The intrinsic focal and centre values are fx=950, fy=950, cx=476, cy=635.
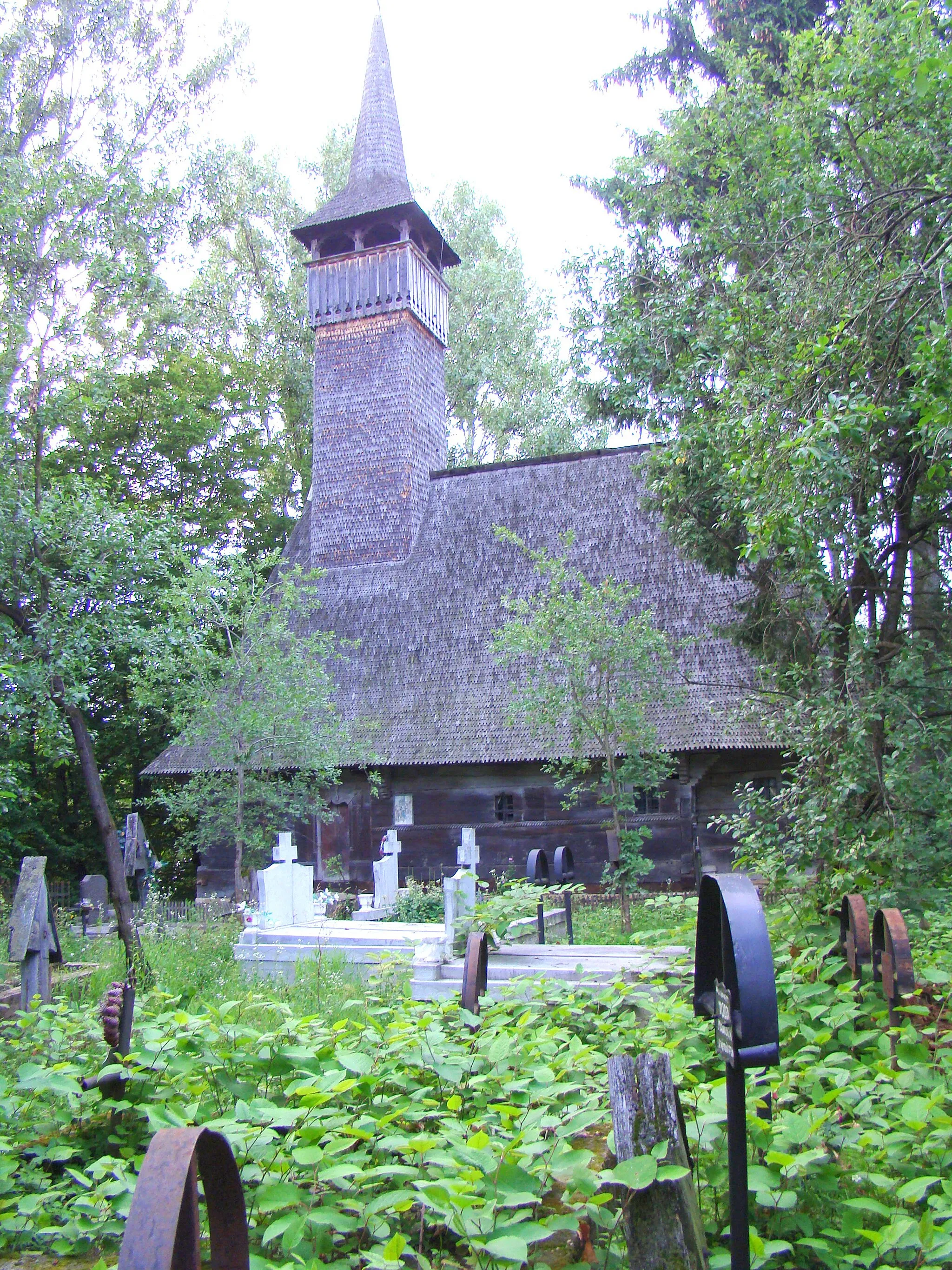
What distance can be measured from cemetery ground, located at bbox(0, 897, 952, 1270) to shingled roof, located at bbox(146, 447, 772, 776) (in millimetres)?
10672

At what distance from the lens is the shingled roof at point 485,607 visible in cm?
1573

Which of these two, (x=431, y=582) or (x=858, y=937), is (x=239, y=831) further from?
(x=858, y=937)

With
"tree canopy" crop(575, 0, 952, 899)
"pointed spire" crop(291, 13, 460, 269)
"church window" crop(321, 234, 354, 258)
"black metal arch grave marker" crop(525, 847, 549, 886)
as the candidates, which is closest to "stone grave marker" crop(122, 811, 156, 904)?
"black metal arch grave marker" crop(525, 847, 549, 886)

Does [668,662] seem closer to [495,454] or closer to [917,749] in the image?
[917,749]

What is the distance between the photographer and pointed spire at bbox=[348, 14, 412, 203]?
22.2 metres

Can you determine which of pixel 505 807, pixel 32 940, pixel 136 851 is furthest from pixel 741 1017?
pixel 505 807

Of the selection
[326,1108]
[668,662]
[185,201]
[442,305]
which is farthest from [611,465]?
[326,1108]

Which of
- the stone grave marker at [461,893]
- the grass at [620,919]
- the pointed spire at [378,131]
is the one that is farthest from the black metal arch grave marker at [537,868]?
the pointed spire at [378,131]

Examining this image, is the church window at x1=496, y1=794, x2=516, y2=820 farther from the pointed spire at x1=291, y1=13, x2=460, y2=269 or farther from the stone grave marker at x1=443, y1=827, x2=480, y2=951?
the pointed spire at x1=291, y1=13, x2=460, y2=269

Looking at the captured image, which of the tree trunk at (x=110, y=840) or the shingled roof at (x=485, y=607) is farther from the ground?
the shingled roof at (x=485, y=607)

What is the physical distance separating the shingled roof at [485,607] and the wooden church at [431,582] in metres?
0.04

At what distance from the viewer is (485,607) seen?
18.4m

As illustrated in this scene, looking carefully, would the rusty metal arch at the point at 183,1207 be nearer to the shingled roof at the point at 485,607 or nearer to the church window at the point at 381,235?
the shingled roof at the point at 485,607

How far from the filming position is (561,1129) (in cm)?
239
